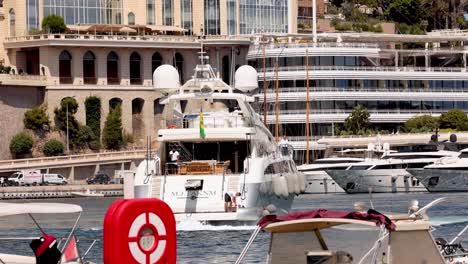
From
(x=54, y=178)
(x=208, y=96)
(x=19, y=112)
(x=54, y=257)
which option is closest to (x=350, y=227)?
(x=54, y=257)

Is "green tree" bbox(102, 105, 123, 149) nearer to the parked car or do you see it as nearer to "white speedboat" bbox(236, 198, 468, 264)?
the parked car

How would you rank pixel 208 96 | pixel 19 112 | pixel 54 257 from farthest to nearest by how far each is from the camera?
pixel 19 112 < pixel 208 96 < pixel 54 257

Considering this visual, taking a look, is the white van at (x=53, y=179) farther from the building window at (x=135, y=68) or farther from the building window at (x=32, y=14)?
the building window at (x=135, y=68)

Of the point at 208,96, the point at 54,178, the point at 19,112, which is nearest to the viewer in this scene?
the point at 208,96

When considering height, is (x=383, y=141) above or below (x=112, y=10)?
below

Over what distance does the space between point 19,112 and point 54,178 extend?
41.9 feet

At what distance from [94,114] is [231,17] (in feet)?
49.4

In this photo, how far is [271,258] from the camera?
81.1 ft

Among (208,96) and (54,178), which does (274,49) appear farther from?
(208,96)

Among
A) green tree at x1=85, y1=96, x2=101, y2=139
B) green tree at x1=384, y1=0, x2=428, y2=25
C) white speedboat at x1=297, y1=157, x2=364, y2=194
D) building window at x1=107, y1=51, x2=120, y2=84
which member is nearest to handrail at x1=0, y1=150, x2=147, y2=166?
green tree at x1=85, y1=96, x2=101, y2=139

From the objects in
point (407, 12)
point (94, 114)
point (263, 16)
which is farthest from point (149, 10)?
point (407, 12)

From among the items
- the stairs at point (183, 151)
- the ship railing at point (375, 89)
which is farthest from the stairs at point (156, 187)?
the ship railing at point (375, 89)

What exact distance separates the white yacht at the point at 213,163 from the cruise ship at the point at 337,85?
214 ft

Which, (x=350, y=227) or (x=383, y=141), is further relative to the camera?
(x=383, y=141)
